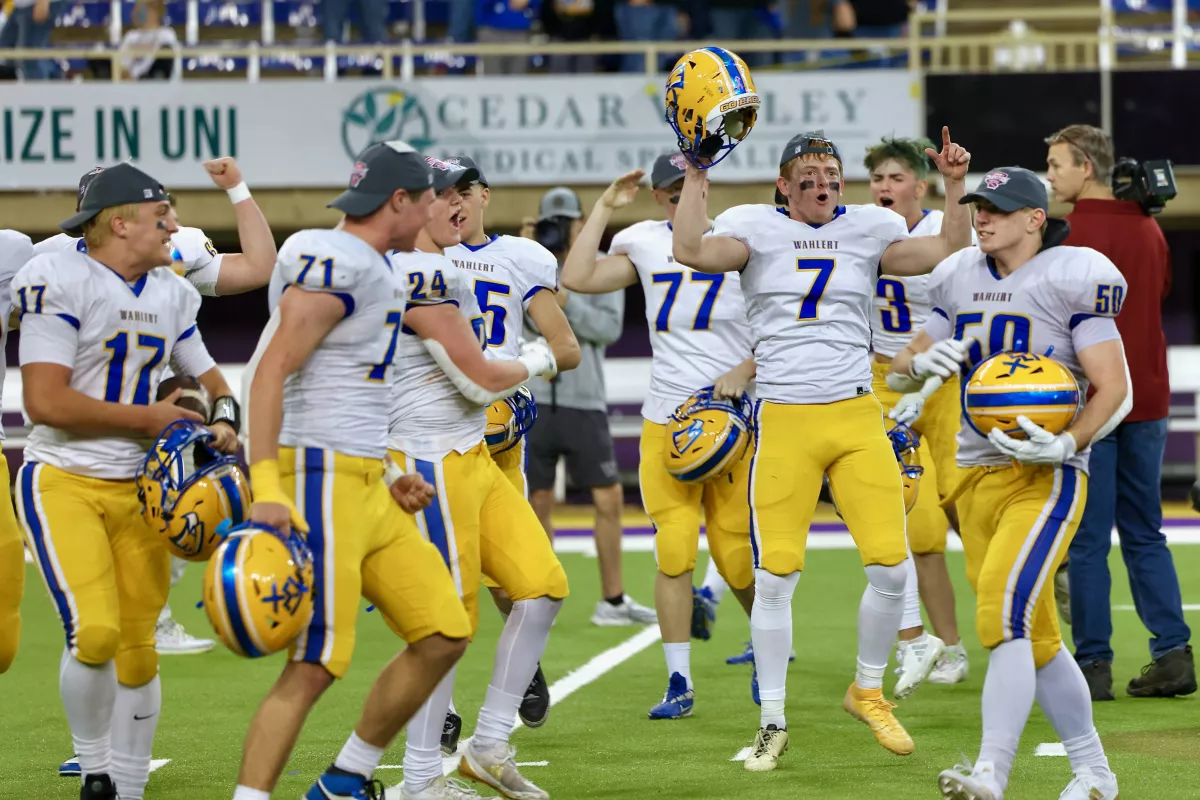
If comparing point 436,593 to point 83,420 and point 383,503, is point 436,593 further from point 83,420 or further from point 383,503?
point 83,420

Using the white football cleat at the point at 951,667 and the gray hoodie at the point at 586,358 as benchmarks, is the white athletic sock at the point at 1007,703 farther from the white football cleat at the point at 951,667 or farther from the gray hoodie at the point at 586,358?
the gray hoodie at the point at 586,358

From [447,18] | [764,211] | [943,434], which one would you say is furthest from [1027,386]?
[447,18]

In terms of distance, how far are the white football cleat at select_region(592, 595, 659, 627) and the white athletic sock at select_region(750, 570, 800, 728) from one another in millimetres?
3145

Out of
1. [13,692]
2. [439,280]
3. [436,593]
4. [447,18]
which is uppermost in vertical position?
[447,18]

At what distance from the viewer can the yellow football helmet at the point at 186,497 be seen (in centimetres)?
466

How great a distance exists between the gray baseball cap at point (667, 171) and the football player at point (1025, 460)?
1.70m

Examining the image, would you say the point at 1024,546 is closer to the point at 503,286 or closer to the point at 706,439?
the point at 706,439

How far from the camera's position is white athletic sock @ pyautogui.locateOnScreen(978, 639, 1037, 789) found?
189 inches

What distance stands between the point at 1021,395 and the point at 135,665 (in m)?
2.72

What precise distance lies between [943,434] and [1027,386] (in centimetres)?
239

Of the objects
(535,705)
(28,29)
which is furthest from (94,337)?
(28,29)

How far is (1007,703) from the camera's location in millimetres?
4805

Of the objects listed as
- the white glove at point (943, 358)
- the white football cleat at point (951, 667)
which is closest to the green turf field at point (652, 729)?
the white football cleat at point (951, 667)

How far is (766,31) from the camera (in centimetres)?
1644
